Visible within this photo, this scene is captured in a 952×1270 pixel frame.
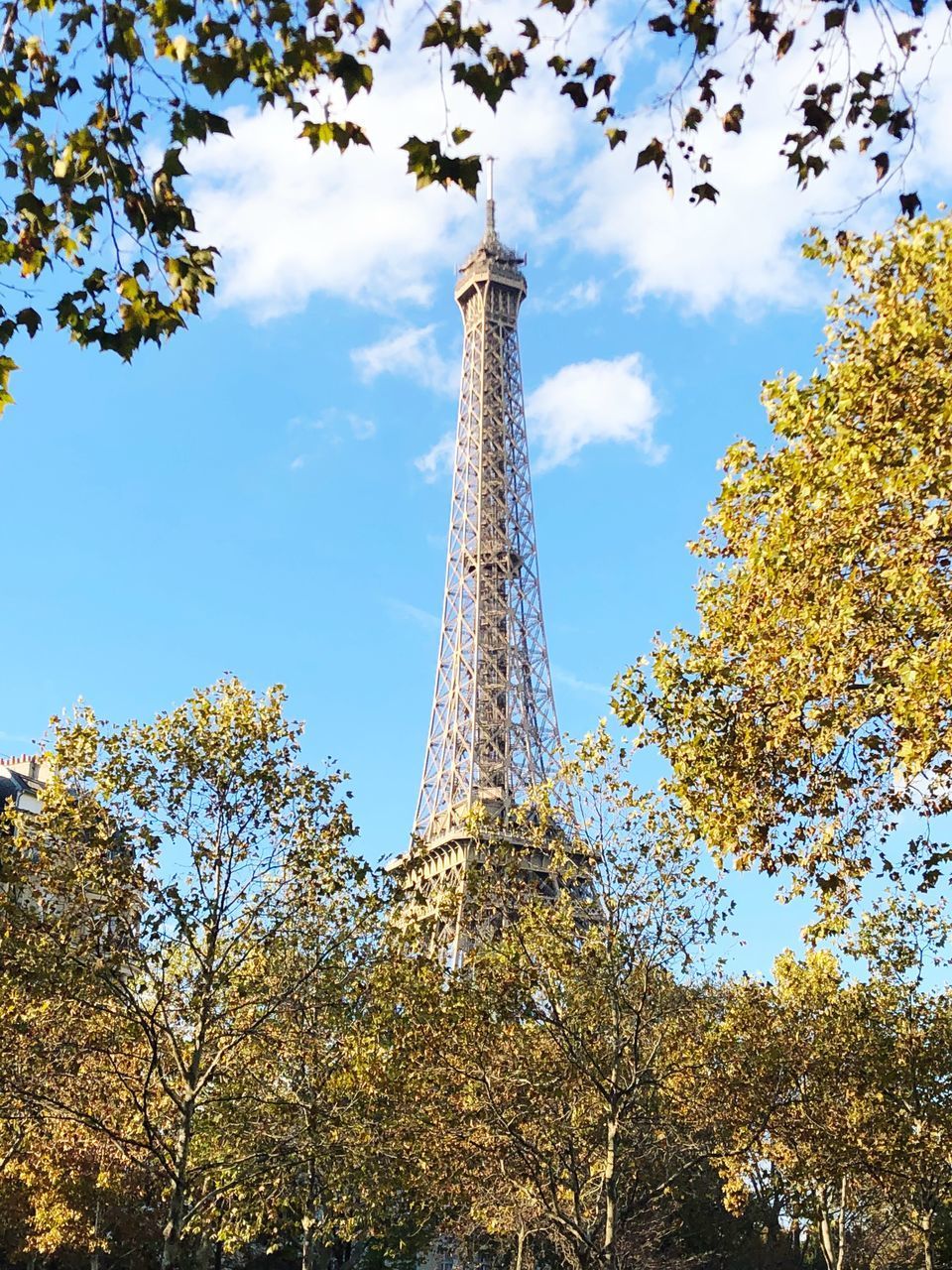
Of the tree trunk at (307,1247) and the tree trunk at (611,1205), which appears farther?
the tree trunk at (307,1247)

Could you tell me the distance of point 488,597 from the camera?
85.3 metres

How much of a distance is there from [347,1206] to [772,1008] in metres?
11.1

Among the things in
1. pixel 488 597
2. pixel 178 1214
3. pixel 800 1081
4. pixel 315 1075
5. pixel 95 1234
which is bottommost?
pixel 178 1214

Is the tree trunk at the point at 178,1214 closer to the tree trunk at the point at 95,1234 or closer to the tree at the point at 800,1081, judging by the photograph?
the tree at the point at 800,1081

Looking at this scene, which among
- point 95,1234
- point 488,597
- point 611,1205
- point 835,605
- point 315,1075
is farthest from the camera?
point 488,597

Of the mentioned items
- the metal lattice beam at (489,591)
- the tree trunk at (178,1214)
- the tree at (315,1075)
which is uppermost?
the metal lattice beam at (489,591)

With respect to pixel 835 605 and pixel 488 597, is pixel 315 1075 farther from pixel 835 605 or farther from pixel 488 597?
pixel 488 597

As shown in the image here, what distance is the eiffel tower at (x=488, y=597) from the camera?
76.1m

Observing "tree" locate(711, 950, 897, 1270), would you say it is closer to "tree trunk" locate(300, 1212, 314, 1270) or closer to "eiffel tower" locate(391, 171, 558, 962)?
"tree trunk" locate(300, 1212, 314, 1270)

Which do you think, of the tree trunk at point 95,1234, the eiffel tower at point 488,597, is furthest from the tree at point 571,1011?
the eiffel tower at point 488,597

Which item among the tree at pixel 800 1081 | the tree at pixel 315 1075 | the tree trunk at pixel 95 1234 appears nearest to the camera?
the tree at pixel 315 1075

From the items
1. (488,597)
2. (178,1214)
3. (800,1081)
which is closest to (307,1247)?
(800,1081)

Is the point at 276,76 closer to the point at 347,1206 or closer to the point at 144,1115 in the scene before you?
the point at 144,1115

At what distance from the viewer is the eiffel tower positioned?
250 ft
